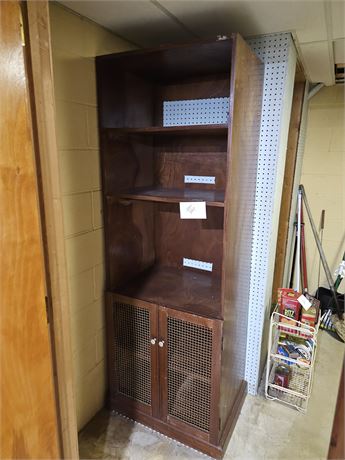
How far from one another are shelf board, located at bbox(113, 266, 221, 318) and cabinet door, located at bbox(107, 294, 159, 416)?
0.08 m

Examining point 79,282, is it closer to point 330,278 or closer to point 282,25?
point 282,25

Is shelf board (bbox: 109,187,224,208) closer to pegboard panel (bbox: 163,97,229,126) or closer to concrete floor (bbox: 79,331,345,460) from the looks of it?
pegboard panel (bbox: 163,97,229,126)

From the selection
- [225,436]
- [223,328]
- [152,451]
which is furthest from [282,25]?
[152,451]

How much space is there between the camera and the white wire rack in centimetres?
193

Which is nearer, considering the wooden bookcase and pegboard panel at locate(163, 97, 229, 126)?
the wooden bookcase

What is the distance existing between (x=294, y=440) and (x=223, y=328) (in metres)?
0.89

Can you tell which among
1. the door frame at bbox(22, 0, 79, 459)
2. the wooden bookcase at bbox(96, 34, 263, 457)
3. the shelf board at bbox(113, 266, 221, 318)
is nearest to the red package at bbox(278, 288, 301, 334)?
the wooden bookcase at bbox(96, 34, 263, 457)

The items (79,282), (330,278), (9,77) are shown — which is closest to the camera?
(9,77)

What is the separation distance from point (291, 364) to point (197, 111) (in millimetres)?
1692

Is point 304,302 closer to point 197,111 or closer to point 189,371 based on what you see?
point 189,371

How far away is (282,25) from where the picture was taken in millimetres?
1410

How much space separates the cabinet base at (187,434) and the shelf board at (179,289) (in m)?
0.71

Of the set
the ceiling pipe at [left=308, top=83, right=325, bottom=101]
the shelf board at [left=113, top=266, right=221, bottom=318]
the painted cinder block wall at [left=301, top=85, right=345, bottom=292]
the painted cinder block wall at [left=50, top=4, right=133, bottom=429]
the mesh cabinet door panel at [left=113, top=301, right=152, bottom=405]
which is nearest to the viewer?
the painted cinder block wall at [left=50, top=4, right=133, bottom=429]

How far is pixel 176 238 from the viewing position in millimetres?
2012
